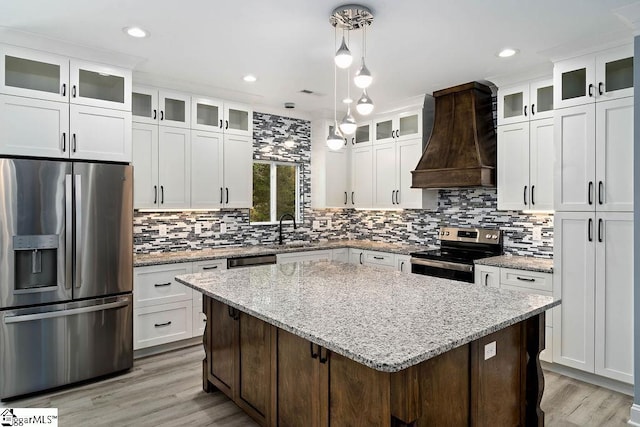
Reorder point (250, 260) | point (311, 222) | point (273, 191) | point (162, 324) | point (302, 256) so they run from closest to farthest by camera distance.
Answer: point (162, 324) → point (250, 260) → point (302, 256) → point (273, 191) → point (311, 222)

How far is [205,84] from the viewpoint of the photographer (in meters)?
4.16

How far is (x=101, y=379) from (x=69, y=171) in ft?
5.63

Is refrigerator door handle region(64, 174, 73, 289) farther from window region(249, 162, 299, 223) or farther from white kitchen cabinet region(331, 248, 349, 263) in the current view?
white kitchen cabinet region(331, 248, 349, 263)

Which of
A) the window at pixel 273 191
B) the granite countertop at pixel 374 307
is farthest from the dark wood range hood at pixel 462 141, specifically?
the window at pixel 273 191

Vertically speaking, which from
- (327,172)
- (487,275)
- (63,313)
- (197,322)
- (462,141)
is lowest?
(197,322)

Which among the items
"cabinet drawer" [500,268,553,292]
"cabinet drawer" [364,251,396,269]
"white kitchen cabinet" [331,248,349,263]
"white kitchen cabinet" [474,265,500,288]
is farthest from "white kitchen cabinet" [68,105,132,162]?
"cabinet drawer" [500,268,553,292]

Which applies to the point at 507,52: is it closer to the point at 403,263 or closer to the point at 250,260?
the point at 403,263

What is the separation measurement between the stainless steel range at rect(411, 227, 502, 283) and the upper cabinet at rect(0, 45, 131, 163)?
10.2 ft

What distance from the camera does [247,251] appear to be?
4539 mm

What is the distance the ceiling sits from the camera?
2533mm

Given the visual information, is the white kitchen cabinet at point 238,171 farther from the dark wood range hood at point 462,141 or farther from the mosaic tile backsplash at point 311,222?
the dark wood range hood at point 462,141

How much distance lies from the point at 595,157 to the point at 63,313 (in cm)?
430

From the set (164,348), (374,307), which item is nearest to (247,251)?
(164,348)

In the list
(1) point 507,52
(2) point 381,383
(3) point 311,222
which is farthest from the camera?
(3) point 311,222
